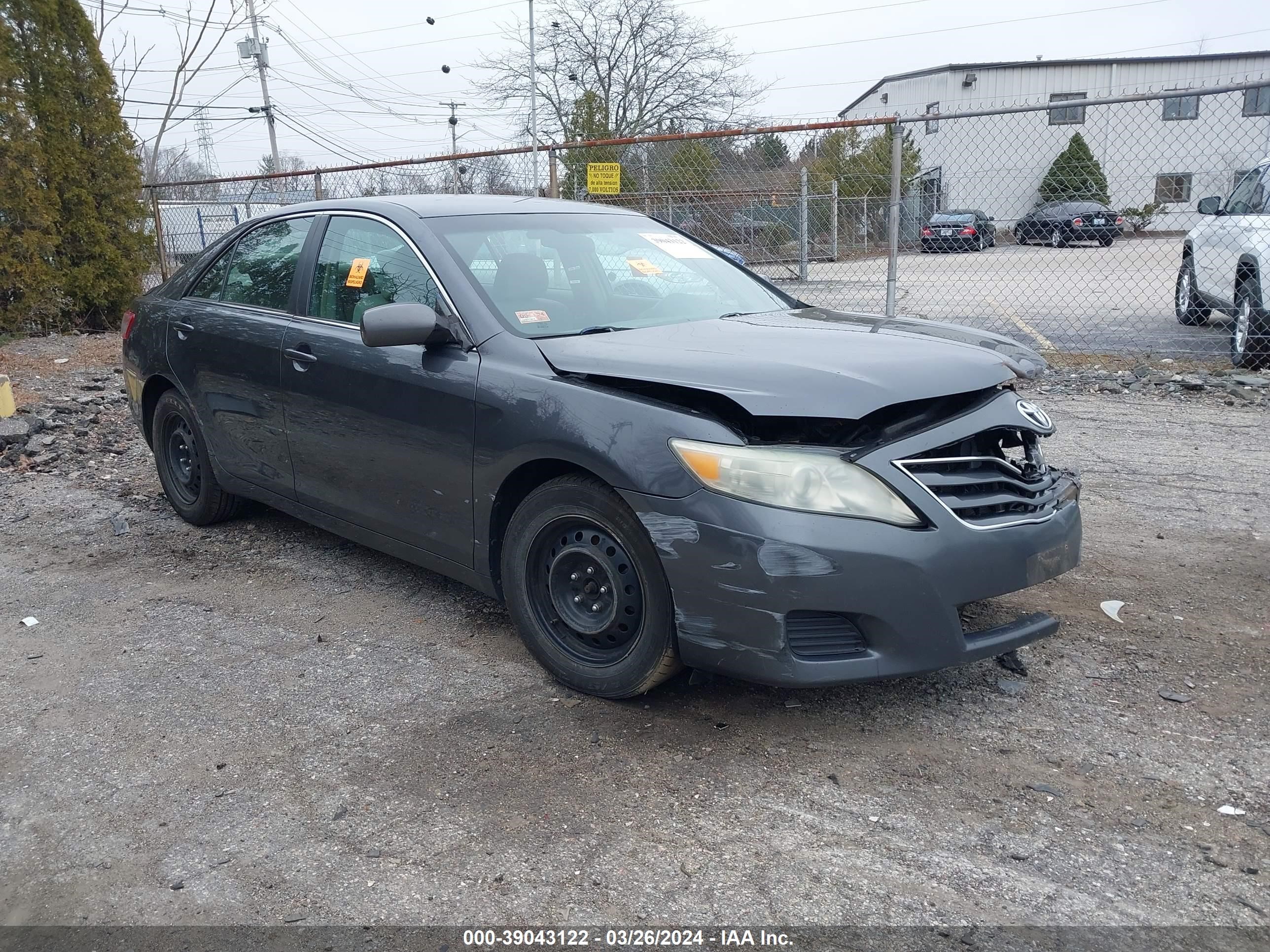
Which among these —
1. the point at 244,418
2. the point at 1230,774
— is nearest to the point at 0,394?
the point at 244,418

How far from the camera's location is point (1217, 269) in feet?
30.6

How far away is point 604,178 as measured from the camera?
10523mm

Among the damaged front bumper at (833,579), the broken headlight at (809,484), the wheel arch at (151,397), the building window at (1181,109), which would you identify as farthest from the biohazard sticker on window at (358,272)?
the building window at (1181,109)

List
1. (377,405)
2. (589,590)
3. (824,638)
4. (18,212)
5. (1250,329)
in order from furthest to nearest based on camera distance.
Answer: (18,212)
(1250,329)
(377,405)
(589,590)
(824,638)

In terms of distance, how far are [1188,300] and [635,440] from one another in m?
10.1

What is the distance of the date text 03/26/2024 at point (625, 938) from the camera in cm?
225

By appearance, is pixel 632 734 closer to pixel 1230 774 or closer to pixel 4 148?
pixel 1230 774

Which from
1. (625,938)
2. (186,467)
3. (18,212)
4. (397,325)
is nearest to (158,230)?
(18,212)

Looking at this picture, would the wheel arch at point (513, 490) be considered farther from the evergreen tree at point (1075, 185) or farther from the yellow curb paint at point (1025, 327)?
the evergreen tree at point (1075, 185)

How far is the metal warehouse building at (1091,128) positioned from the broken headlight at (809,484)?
588 cm

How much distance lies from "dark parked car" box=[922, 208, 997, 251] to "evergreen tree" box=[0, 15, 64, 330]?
Result: 9709 mm

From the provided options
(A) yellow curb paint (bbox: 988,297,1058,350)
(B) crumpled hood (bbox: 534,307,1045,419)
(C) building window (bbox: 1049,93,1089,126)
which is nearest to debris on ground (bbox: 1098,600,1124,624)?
(B) crumpled hood (bbox: 534,307,1045,419)

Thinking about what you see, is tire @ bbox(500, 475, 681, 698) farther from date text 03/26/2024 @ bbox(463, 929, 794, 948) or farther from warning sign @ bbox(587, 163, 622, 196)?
warning sign @ bbox(587, 163, 622, 196)

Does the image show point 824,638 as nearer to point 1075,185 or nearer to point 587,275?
point 587,275
